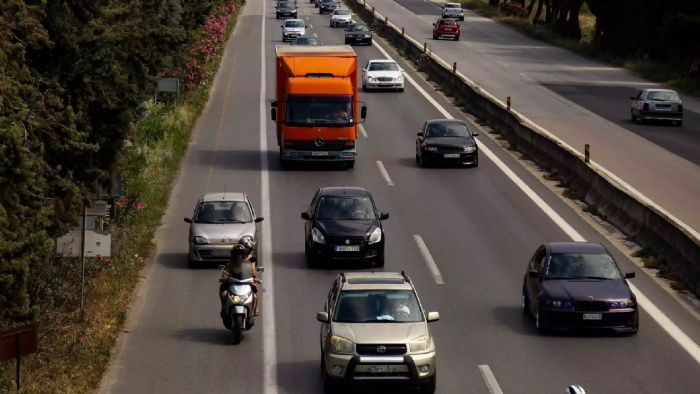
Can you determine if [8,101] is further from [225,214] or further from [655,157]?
[655,157]

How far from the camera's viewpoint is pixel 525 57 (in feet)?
281

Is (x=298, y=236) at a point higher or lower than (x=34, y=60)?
lower

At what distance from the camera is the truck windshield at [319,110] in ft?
138

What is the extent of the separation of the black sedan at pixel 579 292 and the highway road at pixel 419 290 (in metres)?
0.31

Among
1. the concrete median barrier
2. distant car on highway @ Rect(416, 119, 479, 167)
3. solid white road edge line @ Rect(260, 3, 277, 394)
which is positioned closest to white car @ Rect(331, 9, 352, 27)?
the concrete median barrier

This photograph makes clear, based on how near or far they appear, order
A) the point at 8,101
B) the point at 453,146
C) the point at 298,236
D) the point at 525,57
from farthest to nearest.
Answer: the point at 525,57 → the point at 453,146 → the point at 298,236 → the point at 8,101

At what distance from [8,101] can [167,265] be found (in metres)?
11.7

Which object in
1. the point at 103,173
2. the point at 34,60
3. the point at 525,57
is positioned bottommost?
the point at 525,57

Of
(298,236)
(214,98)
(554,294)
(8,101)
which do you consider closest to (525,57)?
(214,98)

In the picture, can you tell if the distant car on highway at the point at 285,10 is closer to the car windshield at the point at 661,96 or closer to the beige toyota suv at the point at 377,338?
the car windshield at the point at 661,96

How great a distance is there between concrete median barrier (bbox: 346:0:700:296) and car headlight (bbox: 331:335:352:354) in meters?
9.56

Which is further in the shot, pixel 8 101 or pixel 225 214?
pixel 225 214

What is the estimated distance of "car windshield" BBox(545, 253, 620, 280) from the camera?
23719mm

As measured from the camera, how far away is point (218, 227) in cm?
2917
